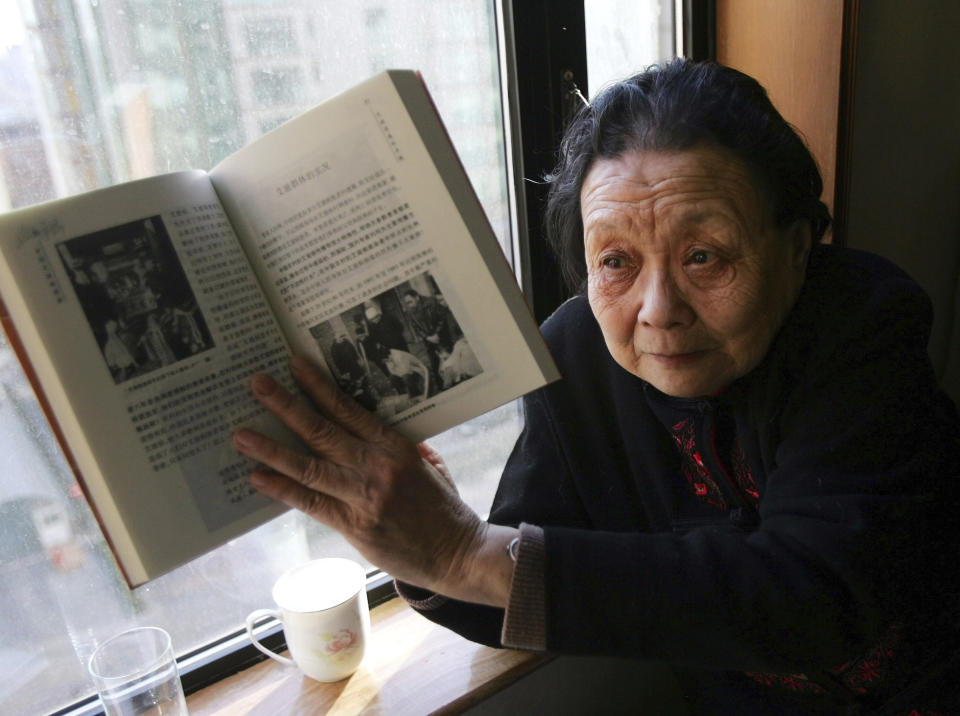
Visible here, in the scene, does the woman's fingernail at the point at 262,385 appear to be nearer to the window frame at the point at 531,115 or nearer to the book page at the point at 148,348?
the book page at the point at 148,348

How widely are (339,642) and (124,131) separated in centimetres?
71

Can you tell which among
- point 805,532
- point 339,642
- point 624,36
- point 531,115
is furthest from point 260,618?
point 624,36

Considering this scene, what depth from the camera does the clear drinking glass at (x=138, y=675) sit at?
88 centimetres

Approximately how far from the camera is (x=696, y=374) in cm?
83

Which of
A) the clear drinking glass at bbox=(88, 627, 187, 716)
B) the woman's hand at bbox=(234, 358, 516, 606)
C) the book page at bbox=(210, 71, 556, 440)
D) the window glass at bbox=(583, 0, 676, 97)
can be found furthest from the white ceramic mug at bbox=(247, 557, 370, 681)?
the window glass at bbox=(583, 0, 676, 97)

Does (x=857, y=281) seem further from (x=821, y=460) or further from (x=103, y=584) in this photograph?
(x=103, y=584)

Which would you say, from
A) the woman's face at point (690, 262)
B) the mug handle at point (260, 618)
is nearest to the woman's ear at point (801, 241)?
the woman's face at point (690, 262)

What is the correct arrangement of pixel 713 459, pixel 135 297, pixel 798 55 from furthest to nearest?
pixel 798 55
pixel 713 459
pixel 135 297

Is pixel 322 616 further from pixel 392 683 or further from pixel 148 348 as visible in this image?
pixel 148 348

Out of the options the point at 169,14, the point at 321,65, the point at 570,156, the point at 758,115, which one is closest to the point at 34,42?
the point at 169,14

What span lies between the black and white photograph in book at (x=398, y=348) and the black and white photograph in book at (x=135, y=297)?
112 millimetres

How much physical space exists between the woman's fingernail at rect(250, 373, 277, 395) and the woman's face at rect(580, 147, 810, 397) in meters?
0.42

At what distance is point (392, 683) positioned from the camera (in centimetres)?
103

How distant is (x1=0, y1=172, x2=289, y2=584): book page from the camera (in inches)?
21.7
